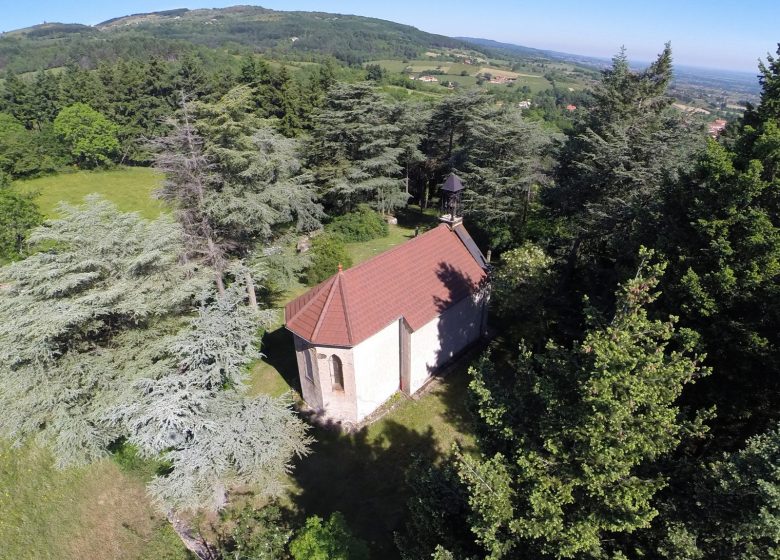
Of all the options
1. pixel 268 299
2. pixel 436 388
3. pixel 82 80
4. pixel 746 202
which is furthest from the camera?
pixel 82 80

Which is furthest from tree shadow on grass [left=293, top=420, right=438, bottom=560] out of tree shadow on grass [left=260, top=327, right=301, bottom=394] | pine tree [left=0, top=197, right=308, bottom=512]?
tree shadow on grass [left=260, top=327, right=301, bottom=394]

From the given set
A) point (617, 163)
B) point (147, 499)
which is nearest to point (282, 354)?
point (147, 499)

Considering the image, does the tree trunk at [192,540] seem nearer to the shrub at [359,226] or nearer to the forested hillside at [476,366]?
the forested hillside at [476,366]

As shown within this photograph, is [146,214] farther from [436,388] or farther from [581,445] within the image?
[581,445]

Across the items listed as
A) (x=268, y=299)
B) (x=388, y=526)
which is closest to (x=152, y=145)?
(x=268, y=299)

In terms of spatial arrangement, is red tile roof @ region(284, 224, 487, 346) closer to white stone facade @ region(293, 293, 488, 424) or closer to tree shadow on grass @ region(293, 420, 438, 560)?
white stone facade @ region(293, 293, 488, 424)

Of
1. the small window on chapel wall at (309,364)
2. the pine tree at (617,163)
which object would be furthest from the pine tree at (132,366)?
the pine tree at (617,163)
